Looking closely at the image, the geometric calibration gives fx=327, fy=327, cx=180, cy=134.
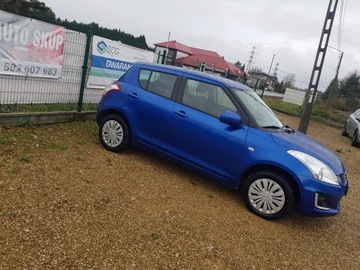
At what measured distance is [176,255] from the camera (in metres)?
3.20

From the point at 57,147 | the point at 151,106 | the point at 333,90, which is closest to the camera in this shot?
the point at 151,106

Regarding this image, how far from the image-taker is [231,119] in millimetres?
4535

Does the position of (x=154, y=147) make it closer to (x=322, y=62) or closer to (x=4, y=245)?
(x=4, y=245)

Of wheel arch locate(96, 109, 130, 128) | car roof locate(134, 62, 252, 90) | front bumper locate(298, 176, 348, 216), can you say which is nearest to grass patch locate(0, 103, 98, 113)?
wheel arch locate(96, 109, 130, 128)

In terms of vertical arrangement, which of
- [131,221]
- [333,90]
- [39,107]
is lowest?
[131,221]

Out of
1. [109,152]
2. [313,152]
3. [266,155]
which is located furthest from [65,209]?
[313,152]

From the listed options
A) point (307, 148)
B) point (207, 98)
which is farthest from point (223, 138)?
point (307, 148)

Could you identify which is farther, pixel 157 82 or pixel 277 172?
pixel 157 82

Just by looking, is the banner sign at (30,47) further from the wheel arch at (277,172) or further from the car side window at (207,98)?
the wheel arch at (277,172)

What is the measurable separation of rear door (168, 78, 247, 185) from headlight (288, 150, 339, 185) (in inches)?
29.6

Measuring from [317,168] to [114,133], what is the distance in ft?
10.7

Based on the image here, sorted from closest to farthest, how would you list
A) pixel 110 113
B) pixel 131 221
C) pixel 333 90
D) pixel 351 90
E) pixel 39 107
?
pixel 131 221 → pixel 110 113 → pixel 39 107 → pixel 333 90 → pixel 351 90

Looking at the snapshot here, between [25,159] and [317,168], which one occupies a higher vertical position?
[317,168]

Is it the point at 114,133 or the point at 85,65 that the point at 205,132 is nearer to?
the point at 114,133
